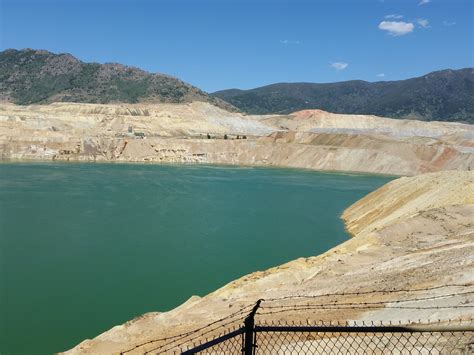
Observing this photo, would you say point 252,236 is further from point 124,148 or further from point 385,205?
point 124,148

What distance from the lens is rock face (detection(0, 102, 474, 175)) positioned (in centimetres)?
8250

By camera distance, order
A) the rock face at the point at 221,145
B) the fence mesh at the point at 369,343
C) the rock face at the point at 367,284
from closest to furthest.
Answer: the fence mesh at the point at 369,343
the rock face at the point at 367,284
the rock face at the point at 221,145

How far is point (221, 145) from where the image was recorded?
9775 centimetres

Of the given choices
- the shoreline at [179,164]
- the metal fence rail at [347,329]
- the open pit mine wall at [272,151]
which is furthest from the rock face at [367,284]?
the open pit mine wall at [272,151]

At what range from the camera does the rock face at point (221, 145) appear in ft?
271

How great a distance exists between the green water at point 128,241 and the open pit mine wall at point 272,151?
21.6m

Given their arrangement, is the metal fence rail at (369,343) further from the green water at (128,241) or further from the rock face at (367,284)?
the green water at (128,241)

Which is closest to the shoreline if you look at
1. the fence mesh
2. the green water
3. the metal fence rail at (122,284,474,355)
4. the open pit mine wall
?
the open pit mine wall

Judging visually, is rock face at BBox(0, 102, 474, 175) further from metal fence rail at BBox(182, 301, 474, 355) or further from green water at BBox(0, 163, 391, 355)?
metal fence rail at BBox(182, 301, 474, 355)

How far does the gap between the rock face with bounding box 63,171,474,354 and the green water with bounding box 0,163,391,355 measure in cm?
312

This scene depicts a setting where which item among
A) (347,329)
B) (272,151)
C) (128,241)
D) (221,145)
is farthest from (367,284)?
(221,145)

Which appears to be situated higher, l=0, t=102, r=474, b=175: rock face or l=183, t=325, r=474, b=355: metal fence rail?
l=0, t=102, r=474, b=175: rock face

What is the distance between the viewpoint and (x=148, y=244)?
29.3m

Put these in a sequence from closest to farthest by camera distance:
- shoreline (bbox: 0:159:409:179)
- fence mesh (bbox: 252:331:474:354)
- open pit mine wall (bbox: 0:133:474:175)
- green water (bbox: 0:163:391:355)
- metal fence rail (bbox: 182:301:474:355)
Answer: metal fence rail (bbox: 182:301:474:355) → fence mesh (bbox: 252:331:474:354) → green water (bbox: 0:163:391:355) → shoreline (bbox: 0:159:409:179) → open pit mine wall (bbox: 0:133:474:175)
